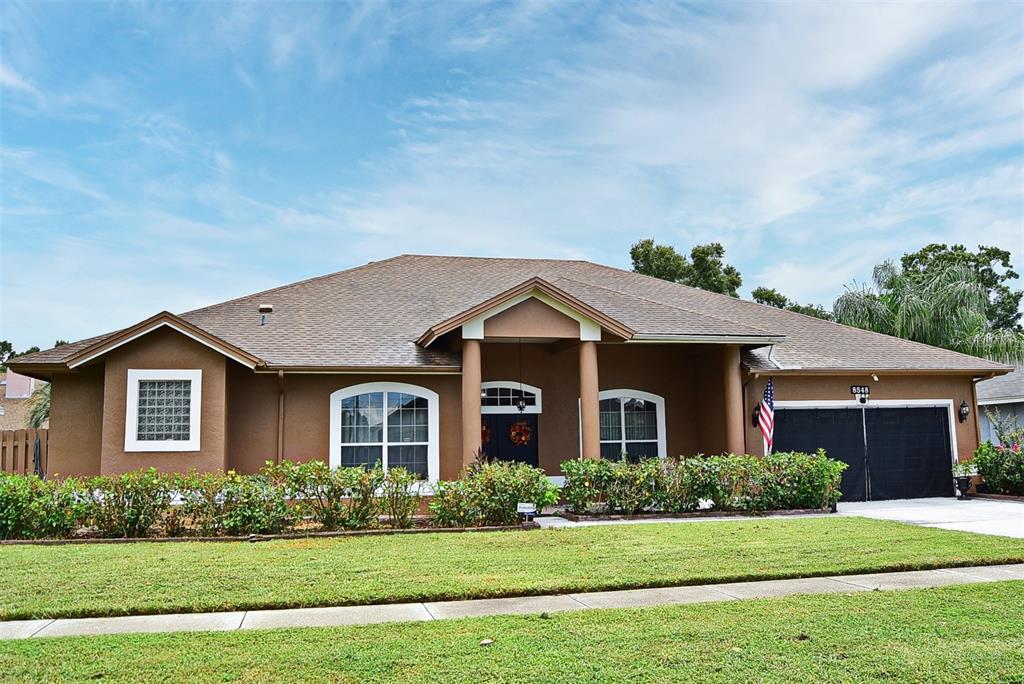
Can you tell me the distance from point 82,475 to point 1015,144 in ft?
91.2

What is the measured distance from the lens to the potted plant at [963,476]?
1761 centimetres

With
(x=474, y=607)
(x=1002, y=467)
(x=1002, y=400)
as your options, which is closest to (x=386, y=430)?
(x=474, y=607)

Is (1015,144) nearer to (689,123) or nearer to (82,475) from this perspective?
(689,123)

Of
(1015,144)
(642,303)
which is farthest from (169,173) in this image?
(1015,144)

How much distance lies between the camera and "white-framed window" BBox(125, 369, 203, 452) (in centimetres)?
1423

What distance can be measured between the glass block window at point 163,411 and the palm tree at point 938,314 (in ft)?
83.9

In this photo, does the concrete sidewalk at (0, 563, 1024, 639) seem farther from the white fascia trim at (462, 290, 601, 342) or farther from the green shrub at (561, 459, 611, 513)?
the white fascia trim at (462, 290, 601, 342)

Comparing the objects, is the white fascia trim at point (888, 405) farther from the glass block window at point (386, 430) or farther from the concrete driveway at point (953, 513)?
the glass block window at point (386, 430)

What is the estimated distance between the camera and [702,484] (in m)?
14.4

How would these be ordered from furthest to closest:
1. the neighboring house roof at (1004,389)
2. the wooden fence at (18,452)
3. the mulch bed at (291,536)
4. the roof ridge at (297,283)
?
the neighboring house roof at (1004,389)
the roof ridge at (297,283)
the wooden fence at (18,452)
the mulch bed at (291,536)

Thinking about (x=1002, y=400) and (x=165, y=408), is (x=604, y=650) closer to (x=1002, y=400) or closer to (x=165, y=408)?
(x=165, y=408)

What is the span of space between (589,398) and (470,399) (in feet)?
7.76

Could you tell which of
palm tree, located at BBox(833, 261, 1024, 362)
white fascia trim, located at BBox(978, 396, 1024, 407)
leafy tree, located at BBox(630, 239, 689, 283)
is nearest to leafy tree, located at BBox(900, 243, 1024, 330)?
leafy tree, located at BBox(630, 239, 689, 283)

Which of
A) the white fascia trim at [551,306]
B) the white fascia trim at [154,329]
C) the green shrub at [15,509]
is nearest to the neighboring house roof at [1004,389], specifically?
the white fascia trim at [551,306]
